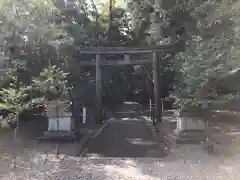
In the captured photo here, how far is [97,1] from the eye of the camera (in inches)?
1188

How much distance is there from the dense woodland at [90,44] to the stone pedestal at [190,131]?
0.58 meters

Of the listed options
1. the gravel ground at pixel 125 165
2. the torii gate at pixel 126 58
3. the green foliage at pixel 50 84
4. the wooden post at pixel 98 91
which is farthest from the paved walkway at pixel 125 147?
the torii gate at pixel 126 58

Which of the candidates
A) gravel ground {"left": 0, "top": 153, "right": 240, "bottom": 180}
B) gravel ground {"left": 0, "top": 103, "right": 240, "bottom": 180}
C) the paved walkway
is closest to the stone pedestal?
gravel ground {"left": 0, "top": 103, "right": 240, "bottom": 180}

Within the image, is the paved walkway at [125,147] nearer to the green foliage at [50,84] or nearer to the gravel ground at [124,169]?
the gravel ground at [124,169]

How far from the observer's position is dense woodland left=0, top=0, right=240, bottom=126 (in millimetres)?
9594

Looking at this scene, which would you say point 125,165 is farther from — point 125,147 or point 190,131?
point 190,131

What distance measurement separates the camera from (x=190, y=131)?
12.1 meters

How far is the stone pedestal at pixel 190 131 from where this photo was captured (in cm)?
1195

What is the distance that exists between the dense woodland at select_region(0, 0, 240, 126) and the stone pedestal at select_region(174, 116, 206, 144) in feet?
1.90

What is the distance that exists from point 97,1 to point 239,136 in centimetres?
2120

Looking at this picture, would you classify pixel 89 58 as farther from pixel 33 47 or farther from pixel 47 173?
pixel 47 173

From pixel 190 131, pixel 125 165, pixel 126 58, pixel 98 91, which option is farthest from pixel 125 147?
pixel 126 58

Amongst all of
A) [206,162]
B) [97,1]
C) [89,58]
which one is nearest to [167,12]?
[206,162]

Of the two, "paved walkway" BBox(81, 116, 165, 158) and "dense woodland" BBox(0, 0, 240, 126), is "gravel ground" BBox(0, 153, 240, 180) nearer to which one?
"paved walkway" BBox(81, 116, 165, 158)
